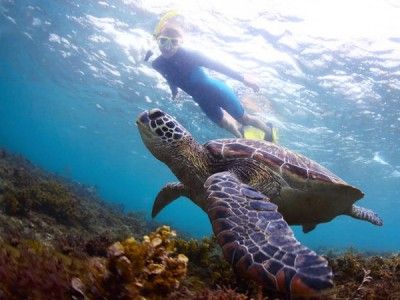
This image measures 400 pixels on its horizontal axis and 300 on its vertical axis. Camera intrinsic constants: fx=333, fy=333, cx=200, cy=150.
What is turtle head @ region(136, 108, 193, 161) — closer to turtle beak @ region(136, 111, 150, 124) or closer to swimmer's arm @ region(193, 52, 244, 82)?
turtle beak @ region(136, 111, 150, 124)

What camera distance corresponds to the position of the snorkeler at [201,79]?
10.1 meters

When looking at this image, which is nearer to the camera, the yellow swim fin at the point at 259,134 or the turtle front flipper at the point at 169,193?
A: the turtle front flipper at the point at 169,193

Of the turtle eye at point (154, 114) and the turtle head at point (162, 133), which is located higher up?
the turtle eye at point (154, 114)

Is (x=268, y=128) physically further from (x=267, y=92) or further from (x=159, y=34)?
(x=267, y=92)

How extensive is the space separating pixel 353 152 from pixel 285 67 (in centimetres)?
1498

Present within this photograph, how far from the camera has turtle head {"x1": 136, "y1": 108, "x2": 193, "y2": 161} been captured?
A: 479cm

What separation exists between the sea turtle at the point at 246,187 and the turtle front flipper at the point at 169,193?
23 mm

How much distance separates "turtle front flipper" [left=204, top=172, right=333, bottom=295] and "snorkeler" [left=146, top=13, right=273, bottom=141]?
6838mm

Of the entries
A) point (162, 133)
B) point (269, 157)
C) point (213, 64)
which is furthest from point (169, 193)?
point (213, 64)

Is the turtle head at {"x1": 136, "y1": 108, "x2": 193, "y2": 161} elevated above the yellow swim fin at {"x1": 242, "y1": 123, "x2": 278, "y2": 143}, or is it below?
below

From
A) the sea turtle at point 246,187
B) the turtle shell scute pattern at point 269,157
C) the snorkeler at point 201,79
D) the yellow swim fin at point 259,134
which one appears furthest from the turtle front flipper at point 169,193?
the snorkeler at point 201,79

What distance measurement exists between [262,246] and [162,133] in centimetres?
255

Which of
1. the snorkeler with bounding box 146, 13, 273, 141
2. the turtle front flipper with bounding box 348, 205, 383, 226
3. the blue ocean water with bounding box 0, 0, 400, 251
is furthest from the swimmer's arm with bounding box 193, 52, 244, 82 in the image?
the turtle front flipper with bounding box 348, 205, 383, 226

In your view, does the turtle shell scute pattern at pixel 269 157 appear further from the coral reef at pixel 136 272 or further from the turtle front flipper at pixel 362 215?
the coral reef at pixel 136 272
